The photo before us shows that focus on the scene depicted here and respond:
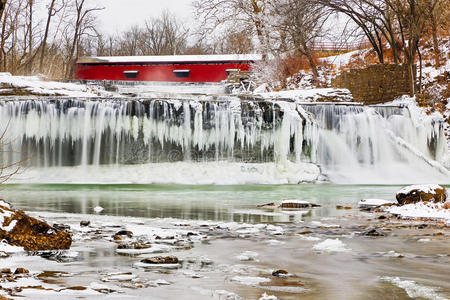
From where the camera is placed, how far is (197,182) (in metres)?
19.5

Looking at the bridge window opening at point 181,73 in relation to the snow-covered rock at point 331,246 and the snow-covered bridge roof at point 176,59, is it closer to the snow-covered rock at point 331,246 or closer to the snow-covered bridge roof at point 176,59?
the snow-covered bridge roof at point 176,59

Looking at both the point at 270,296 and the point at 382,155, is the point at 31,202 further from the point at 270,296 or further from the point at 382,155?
the point at 382,155

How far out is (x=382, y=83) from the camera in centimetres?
2539

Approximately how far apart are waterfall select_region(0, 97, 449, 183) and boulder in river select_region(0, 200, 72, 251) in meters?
14.5

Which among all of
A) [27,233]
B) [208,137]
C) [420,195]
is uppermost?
[208,137]

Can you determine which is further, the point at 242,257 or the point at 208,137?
the point at 208,137

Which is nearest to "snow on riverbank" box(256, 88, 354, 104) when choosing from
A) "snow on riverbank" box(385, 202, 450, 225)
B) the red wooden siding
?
"snow on riverbank" box(385, 202, 450, 225)

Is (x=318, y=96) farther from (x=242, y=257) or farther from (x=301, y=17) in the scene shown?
(x=242, y=257)

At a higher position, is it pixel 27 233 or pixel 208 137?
pixel 208 137

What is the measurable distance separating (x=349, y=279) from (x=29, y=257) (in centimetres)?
277

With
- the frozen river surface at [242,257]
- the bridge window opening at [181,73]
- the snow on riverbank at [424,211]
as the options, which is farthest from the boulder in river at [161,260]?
the bridge window opening at [181,73]

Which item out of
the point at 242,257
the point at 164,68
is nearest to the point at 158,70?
the point at 164,68

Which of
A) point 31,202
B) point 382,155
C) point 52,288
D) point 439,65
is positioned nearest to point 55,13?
point 439,65

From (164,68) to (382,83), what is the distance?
2332 centimetres
